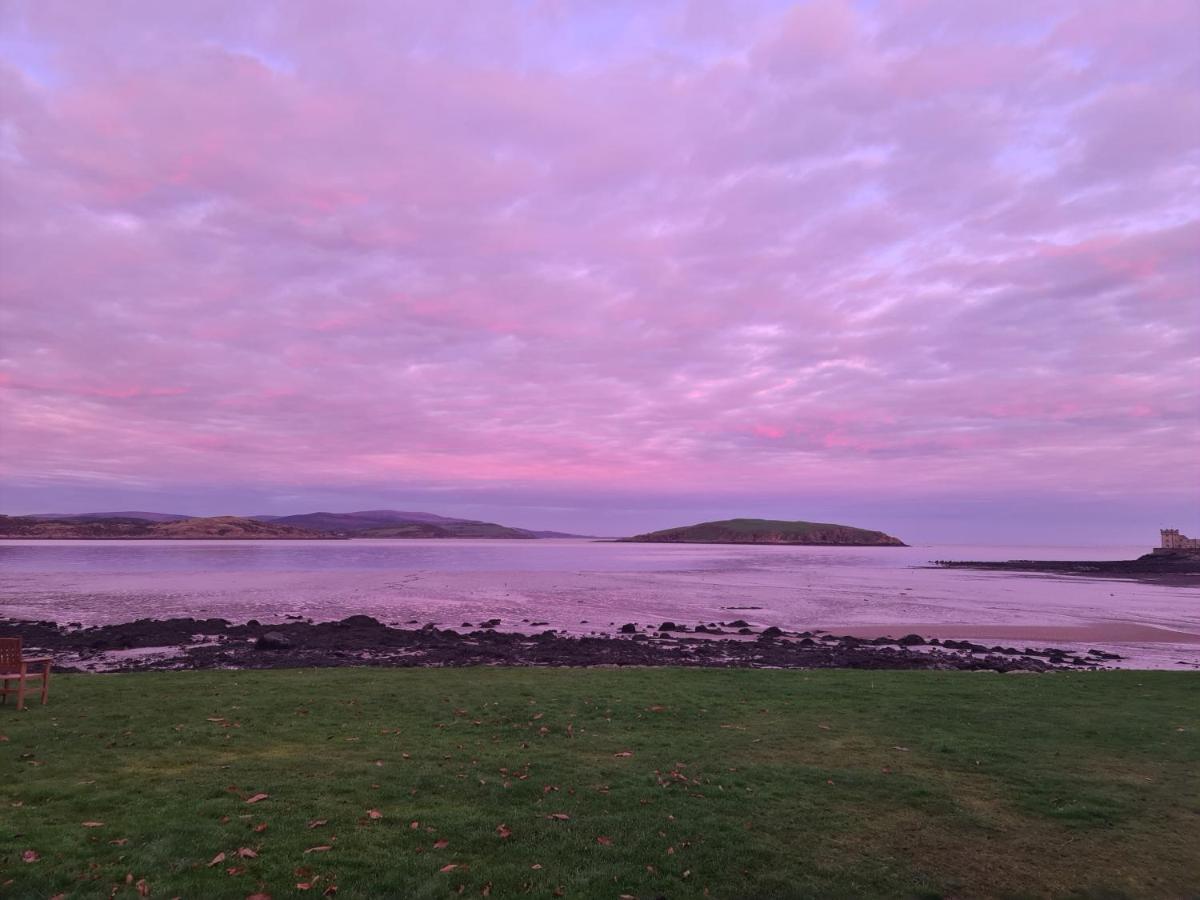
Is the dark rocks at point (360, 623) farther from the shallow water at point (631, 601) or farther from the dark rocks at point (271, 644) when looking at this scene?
the dark rocks at point (271, 644)

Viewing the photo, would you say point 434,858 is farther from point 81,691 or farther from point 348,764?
point 81,691

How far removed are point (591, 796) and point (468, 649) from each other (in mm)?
19251

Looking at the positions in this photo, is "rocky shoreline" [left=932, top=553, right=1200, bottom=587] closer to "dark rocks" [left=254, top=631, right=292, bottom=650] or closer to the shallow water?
the shallow water

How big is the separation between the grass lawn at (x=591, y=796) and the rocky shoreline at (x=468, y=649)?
1018cm

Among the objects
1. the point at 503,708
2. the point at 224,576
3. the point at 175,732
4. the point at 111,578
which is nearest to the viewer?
the point at 175,732

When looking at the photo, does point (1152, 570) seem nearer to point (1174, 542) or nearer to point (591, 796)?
point (1174, 542)

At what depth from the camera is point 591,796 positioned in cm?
888

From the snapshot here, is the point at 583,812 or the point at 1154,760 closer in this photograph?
the point at 583,812

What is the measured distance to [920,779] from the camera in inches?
384

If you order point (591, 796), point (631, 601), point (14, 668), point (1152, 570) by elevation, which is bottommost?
point (631, 601)

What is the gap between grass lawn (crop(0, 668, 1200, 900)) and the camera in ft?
22.3

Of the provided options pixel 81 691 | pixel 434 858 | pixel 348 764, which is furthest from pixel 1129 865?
pixel 81 691

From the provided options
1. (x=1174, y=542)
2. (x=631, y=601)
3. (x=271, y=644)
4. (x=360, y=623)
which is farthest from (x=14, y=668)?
(x=1174, y=542)

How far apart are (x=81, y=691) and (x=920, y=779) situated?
15.8 m
